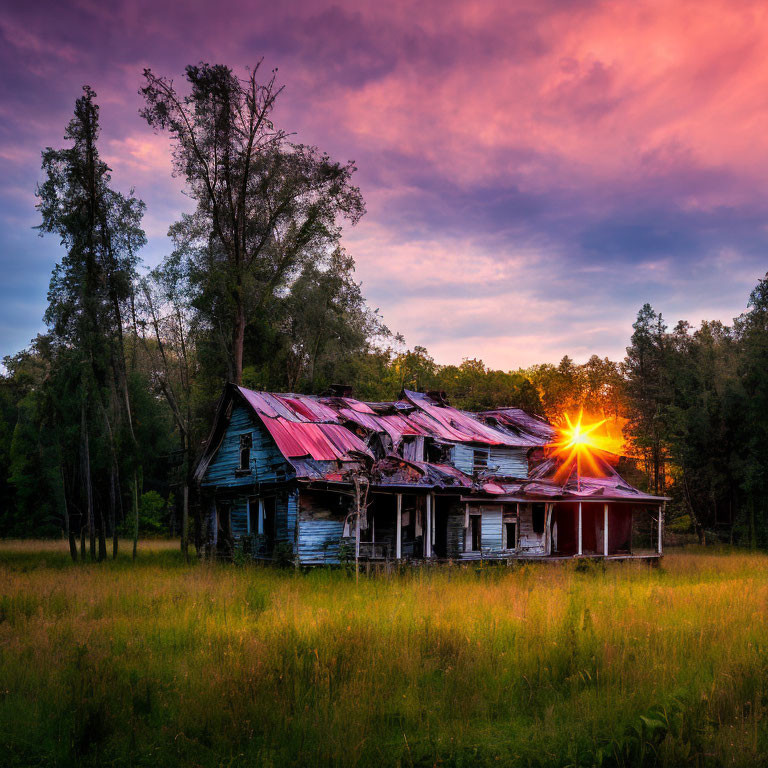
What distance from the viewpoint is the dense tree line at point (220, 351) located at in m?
23.5

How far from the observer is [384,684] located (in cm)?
685

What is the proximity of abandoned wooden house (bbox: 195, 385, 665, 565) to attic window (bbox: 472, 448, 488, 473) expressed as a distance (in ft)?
0.26

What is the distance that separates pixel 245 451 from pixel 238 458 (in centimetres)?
55

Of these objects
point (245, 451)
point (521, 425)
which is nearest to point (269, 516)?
point (245, 451)

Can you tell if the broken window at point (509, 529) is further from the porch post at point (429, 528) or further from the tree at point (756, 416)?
the tree at point (756, 416)

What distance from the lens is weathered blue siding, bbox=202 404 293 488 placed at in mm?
23797

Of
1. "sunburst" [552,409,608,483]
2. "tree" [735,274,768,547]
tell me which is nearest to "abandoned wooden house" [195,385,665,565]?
"sunburst" [552,409,608,483]

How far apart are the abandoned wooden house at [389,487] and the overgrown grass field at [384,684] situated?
1063cm

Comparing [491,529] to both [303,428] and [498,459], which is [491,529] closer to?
[498,459]

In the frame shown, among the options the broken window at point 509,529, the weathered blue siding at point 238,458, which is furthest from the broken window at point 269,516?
the broken window at point 509,529

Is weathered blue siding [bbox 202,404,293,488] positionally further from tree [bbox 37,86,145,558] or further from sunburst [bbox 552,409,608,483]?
sunburst [bbox 552,409,608,483]

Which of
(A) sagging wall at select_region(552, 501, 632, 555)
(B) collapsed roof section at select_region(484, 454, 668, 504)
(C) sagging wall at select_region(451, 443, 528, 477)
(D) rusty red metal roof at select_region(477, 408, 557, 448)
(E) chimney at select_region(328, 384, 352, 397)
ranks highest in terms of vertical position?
(E) chimney at select_region(328, 384, 352, 397)

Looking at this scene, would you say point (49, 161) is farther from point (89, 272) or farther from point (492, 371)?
point (492, 371)

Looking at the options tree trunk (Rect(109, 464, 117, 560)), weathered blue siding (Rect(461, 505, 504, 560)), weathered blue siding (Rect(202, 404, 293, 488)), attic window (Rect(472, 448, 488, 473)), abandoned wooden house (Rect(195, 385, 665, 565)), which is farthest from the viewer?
attic window (Rect(472, 448, 488, 473))
